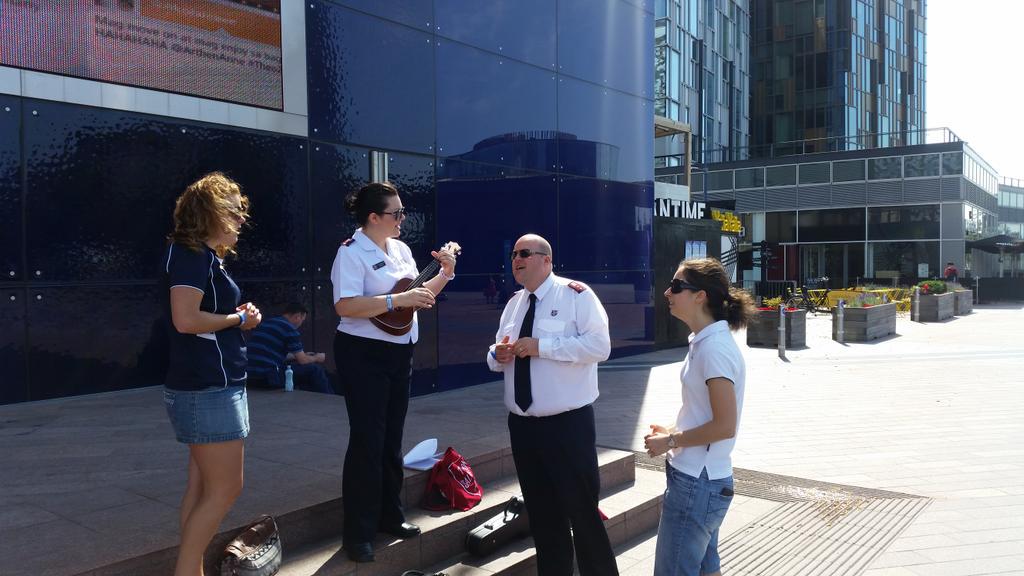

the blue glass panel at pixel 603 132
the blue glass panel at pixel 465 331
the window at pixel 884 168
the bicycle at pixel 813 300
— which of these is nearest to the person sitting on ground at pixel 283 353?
the blue glass panel at pixel 465 331

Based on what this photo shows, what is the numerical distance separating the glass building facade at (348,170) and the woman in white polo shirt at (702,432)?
5428 millimetres

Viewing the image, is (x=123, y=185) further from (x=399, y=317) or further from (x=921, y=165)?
(x=921, y=165)

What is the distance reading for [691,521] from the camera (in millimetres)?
2916

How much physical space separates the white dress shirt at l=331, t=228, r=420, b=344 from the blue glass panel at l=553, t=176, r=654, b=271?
310 inches

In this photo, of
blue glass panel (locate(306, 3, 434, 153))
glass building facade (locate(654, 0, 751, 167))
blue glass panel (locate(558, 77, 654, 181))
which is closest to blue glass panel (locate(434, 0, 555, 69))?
blue glass panel (locate(306, 3, 434, 153))

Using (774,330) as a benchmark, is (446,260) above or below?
above

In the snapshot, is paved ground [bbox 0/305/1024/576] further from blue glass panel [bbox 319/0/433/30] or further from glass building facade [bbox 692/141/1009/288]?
glass building facade [bbox 692/141/1009/288]

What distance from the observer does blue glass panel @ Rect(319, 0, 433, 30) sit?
8.43 meters

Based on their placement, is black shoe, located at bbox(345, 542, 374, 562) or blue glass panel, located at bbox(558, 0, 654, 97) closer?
black shoe, located at bbox(345, 542, 374, 562)

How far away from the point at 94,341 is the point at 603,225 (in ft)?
26.4

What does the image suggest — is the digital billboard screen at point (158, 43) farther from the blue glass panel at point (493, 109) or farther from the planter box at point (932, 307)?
the planter box at point (932, 307)

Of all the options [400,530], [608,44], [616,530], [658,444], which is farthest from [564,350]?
[608,44]

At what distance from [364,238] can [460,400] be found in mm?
5660

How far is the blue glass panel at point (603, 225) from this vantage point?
1175 centimetres
